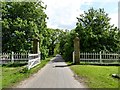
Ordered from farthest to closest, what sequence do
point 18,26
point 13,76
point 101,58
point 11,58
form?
1. point 18,26
2. point 11,58
3. point 101,58
4. point 13,76

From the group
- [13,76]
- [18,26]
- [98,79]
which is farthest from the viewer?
[18,26]

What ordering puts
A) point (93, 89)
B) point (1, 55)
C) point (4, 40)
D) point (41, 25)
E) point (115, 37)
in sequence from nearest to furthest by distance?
point (93, 89) < point (1, 55) < point (115, 37) < point (4, 40) < point (41, 25)

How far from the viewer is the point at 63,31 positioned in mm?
69250

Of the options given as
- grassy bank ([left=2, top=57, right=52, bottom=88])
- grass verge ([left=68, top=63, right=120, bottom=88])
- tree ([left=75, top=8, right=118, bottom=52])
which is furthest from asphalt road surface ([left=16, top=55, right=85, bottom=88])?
tree ([left=75, top=8, right=118, bottom=52])

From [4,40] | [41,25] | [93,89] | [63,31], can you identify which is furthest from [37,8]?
[63,31]

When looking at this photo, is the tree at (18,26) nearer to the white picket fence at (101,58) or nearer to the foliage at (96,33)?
the foliage at (96,33)

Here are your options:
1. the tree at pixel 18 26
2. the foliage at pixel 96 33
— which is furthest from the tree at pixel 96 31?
the tree at pixel 18 26

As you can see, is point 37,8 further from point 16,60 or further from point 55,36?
point 55,36

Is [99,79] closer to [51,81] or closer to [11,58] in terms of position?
[51,81]

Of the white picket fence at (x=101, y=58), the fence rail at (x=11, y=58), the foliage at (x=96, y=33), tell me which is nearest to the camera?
the white picket fence at (x=101, y=58)

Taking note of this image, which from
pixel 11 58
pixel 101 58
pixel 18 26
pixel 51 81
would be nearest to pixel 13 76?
pixel 51 81

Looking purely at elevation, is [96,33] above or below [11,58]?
above

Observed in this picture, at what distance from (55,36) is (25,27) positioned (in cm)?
4267

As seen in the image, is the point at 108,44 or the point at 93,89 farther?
the point at 108,44
